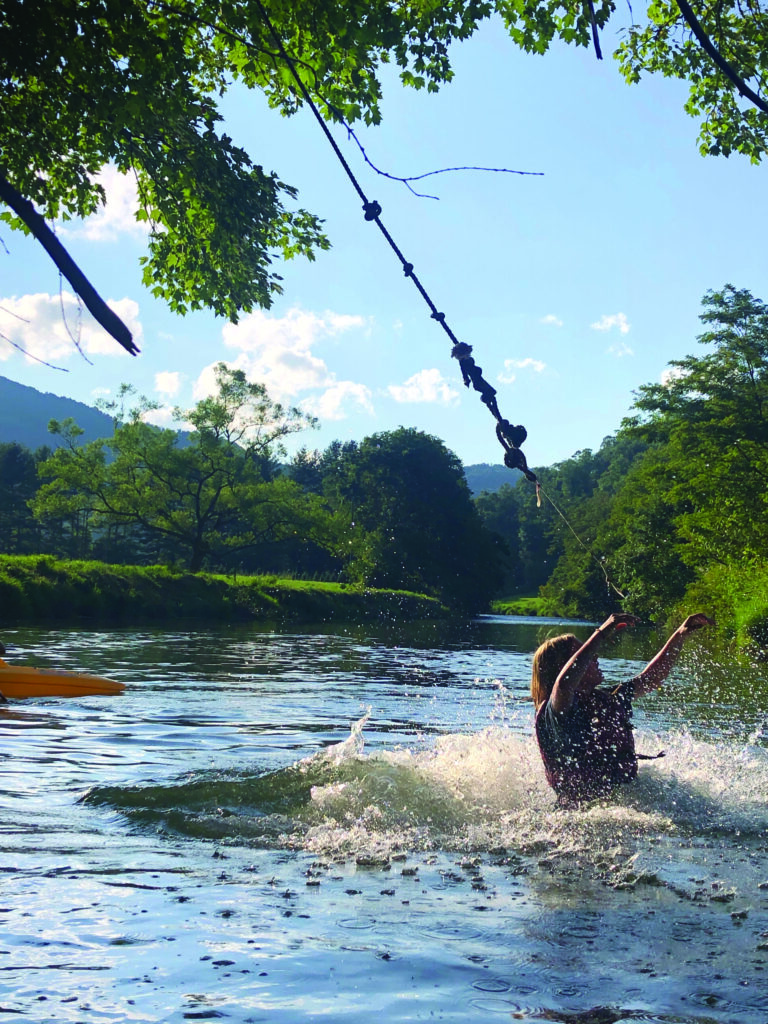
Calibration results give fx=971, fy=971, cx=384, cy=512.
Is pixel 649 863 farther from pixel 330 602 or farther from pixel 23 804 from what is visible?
pixel 330 602

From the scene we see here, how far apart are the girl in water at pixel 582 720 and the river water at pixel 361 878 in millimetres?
229

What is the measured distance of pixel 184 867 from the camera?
5.78 m

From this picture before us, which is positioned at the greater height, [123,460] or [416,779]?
[123,460]

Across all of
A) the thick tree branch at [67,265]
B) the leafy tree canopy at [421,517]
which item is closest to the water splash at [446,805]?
the thick tree branch at [67,265]

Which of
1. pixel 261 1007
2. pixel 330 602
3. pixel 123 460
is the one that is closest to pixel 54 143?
pixel 261 1007

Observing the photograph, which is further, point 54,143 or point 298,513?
point 298,513

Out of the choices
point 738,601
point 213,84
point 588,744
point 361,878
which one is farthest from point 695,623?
point 738,601

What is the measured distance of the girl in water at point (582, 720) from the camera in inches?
261

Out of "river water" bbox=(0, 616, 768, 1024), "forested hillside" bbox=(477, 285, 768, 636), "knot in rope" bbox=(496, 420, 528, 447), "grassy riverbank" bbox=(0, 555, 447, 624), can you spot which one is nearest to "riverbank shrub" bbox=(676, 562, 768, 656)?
"forested hillside" bbox=(477, 285, 768, 636)

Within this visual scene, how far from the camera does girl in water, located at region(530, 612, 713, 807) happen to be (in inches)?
261

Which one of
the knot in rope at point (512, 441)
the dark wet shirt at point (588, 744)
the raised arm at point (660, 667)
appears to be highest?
the knot in rope at point (512, 441)

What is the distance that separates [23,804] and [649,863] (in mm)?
4496

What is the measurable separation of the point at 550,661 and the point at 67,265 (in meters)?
4.32

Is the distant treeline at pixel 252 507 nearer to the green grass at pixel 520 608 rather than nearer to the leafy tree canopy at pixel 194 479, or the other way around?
the leafy tree canopy at pixel 194 479
